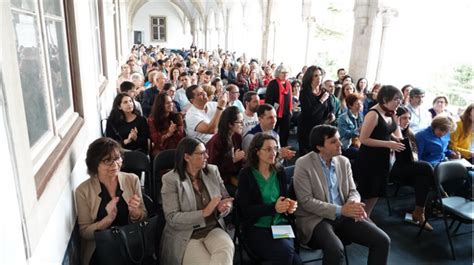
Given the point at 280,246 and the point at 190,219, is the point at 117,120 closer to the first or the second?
the point at 190,219

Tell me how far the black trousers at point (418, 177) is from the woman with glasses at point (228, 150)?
2.16 meters

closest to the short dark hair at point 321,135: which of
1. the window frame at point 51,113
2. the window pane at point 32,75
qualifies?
the window frame at point 51,113

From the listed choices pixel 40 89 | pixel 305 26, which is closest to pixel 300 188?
pixel 40 89

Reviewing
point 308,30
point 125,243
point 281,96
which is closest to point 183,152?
point 125,243

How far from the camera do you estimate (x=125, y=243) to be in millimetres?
2234

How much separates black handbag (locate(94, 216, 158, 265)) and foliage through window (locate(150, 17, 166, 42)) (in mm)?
34053

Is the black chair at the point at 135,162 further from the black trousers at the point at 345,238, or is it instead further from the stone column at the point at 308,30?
the stone column at the point at 308,30

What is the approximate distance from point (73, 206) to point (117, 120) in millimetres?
1719

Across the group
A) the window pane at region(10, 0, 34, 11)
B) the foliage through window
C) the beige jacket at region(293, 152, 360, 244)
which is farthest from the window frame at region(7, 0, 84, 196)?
the foliage through window

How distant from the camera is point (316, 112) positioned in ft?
15.5

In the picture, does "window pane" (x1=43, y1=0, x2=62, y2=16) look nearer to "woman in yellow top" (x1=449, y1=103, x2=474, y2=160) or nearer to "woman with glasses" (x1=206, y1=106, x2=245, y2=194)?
"woman with glasses" (x1=206, y1=106, x2=245, y2=194)

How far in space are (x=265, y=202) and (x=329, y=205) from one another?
52 centimetres

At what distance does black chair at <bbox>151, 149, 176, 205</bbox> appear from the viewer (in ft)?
10.9

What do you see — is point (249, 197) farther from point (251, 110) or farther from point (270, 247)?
point (251, 110)
